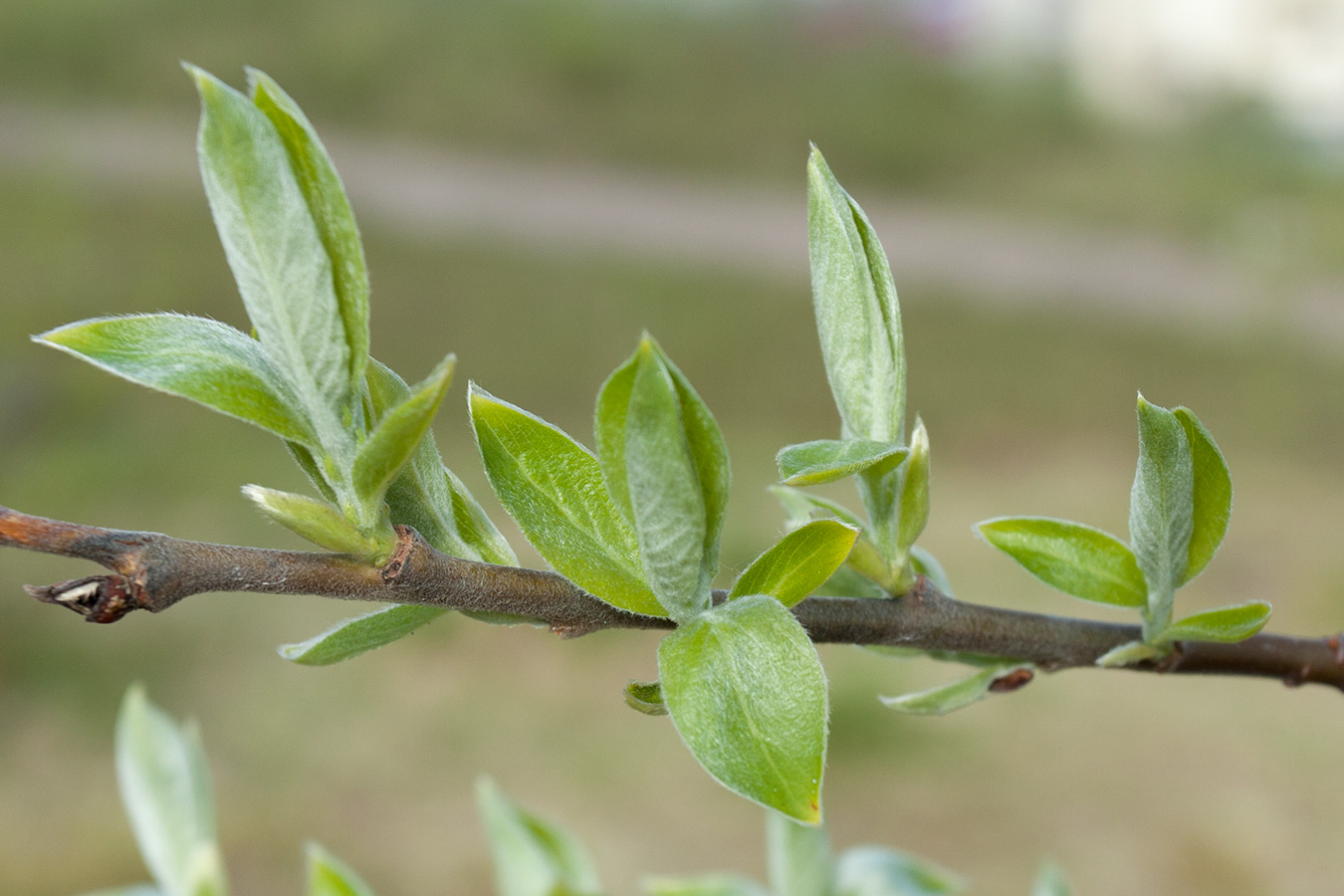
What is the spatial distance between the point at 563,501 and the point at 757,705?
26 mm

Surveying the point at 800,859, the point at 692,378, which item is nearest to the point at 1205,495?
the point at 800,859

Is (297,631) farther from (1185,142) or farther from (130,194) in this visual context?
(1185,142)

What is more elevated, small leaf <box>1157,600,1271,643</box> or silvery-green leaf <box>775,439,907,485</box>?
silvery-green leaf <box>775,439,907,485</box>

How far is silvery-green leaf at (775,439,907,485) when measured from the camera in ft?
0.30

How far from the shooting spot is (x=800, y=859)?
0.64ft

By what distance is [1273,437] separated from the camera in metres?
1.22

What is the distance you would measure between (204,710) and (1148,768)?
725 millimetres

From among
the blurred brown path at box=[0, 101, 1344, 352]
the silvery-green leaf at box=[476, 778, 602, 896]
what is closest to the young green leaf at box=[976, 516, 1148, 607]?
the silvery-green leaf at box=[476, 778, 602, 896]

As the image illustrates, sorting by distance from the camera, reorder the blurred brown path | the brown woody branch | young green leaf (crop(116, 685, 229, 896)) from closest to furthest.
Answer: the brown woody branch < young green leaf (crop(116, 685, 229, 896)) < the blurred brown path

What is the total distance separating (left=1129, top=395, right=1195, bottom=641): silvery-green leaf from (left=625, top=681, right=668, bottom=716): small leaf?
52 mm

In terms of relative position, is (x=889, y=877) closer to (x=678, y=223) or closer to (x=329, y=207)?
(x=329, y=207)

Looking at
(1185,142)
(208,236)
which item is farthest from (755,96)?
(208,236)

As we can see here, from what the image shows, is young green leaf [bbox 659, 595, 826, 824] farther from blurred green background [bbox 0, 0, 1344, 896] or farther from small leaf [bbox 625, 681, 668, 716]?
blurred green background [bbox 0, 0, 1344, 896]

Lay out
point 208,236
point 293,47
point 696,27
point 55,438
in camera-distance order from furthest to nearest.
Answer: point 696,27
point 293,47
point 208,236
point 55,438
